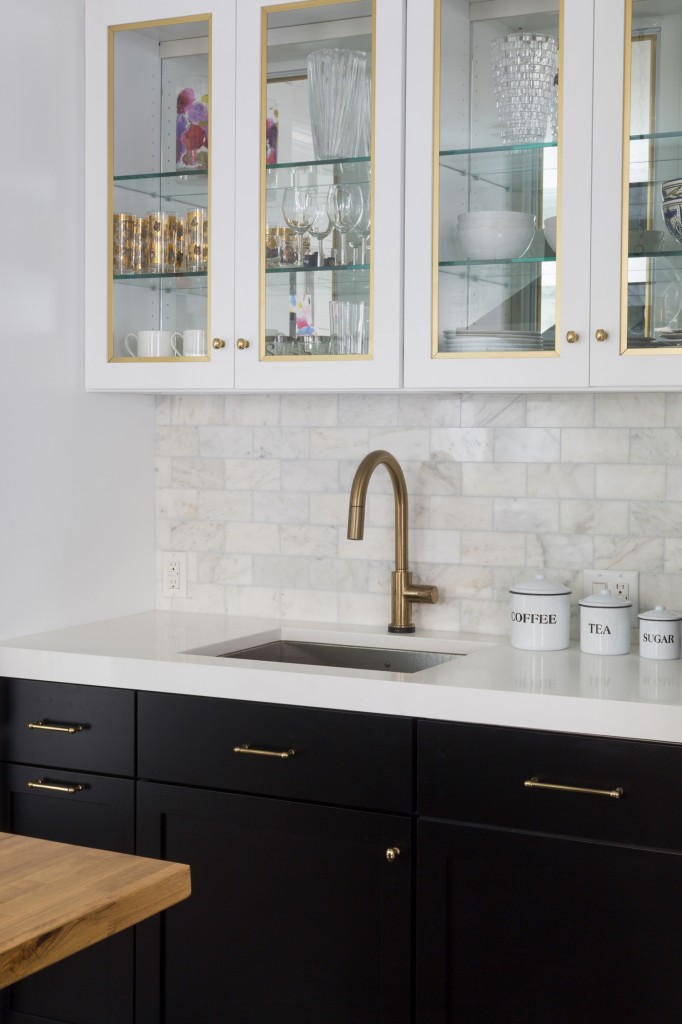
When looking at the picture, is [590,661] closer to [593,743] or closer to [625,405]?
[593,743]

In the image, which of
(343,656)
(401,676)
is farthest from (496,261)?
(343,656)

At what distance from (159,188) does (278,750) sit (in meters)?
1.31

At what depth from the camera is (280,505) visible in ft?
9.74

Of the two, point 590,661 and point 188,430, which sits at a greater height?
point 188,430

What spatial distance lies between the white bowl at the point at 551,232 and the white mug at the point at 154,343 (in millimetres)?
869

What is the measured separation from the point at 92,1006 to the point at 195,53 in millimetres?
2044

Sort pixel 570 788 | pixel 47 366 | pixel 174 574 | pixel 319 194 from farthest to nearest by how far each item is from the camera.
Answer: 1. pixel 174 574
2. pixel 47 366
3. pixel 319 194
4. pixel 570 788

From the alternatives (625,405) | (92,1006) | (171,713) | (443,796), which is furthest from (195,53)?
(92,1006)

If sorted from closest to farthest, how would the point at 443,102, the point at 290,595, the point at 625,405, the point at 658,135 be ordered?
the point at 658,135 → the point at 443,102 → the point at 625,405 → the point at 290,595

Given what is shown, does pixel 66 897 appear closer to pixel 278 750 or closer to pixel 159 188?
pixel 278 750

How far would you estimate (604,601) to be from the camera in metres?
2.42

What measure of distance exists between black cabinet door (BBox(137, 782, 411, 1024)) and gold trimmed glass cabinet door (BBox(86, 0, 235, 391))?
3.13ft

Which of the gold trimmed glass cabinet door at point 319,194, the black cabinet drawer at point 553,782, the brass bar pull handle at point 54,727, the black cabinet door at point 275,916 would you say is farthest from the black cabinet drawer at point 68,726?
the gold trimmed glass cabinet door at point 319,194

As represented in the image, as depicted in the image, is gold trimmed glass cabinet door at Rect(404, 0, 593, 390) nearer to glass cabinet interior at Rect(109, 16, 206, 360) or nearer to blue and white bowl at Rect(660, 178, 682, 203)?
blue and white bowl at Rect(660, 178, 682, 203)
